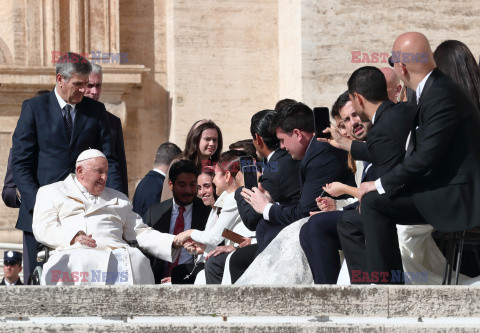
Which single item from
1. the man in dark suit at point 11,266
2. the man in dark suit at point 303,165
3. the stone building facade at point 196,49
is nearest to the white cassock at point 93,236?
the man in dark suit at point 303,165

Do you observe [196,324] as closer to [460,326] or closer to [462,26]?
[460,326]

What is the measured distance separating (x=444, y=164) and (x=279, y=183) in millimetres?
1534

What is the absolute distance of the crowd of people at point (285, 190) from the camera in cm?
508

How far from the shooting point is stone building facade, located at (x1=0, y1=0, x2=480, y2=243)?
32.7 ft

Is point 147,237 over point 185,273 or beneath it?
over

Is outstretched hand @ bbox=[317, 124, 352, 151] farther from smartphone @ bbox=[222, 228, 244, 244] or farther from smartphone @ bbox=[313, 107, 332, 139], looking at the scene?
smartphone @ bbox=[222, 228, 244, 244]

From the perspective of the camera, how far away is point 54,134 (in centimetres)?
646

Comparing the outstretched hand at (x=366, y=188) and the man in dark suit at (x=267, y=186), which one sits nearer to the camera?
the outstretched hand at (x=366, y=188)

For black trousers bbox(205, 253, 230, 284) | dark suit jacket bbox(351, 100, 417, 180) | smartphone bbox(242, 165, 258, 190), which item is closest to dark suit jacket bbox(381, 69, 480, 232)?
dark suit jacket bbox(351, 100, 417, 180)

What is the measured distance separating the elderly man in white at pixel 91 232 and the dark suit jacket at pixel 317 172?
1.03 meters

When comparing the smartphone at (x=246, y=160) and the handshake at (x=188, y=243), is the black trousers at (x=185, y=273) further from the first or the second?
the smartphone at (x=246, y=160)

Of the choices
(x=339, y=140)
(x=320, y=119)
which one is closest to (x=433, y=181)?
(x=339, y=140)

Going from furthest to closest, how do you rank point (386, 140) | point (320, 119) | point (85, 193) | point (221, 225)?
1. point (221, 225)
2. point (85, 193)
3. point (320, 119)
4. point (386, 140)

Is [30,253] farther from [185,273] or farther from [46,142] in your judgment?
[185,273]
